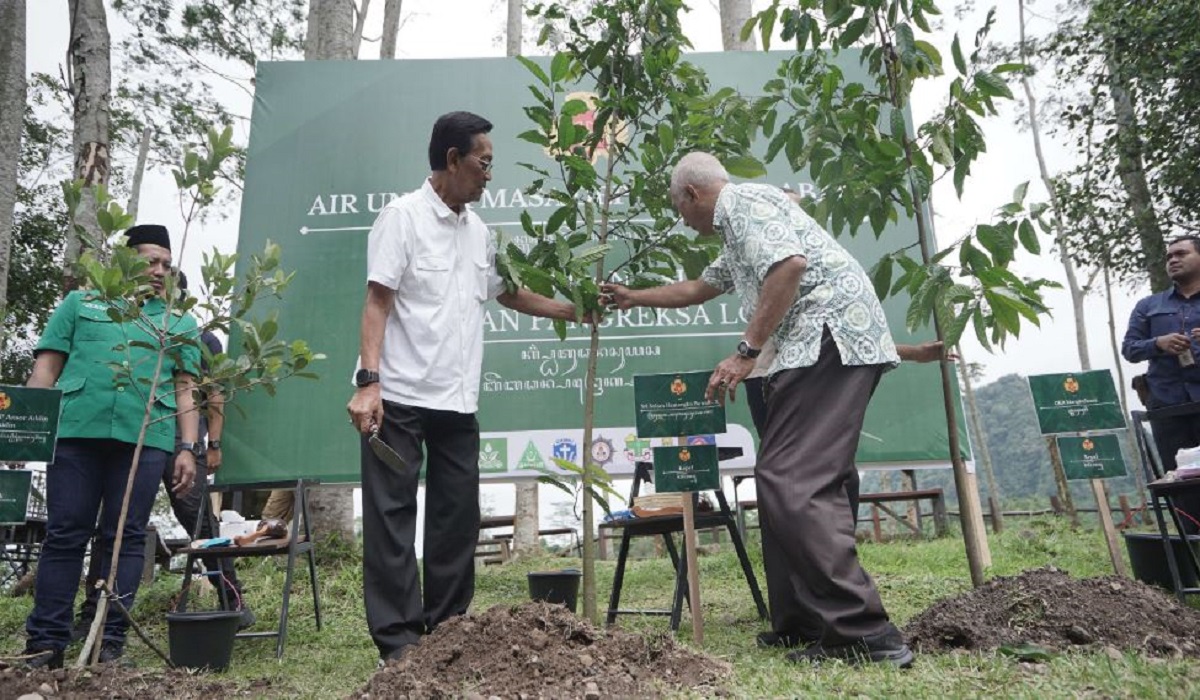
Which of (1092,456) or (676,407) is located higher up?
(676,407)

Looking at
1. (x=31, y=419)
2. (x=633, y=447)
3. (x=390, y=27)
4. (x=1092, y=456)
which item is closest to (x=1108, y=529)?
(x=1092, y=456)

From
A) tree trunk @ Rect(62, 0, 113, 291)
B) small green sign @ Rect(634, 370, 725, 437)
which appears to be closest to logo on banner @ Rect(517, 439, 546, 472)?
small green sign @ Rect(634, 370, 725, 437)

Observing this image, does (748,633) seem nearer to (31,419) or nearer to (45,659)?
(45,659)

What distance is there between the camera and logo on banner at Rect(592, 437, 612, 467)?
465 cm

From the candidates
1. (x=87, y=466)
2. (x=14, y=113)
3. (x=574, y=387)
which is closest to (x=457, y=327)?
(x=87, y=466)

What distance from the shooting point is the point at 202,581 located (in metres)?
4.47

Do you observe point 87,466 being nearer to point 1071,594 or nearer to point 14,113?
point 1071,594

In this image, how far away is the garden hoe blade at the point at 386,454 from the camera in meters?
2.28

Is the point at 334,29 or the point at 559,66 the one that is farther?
the point at 334,29

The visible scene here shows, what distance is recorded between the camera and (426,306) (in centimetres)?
254

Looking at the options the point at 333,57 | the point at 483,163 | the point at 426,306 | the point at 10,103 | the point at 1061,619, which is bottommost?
the point at 1061,619

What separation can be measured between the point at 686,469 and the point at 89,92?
469 centimetres

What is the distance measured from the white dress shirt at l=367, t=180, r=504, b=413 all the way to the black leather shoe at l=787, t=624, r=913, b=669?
125 cm

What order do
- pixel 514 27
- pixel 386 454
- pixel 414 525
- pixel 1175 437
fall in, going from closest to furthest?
1. pixel 386 454
2. pixel 414 525
3. pixel 1175 437
4. pixel 514 27
